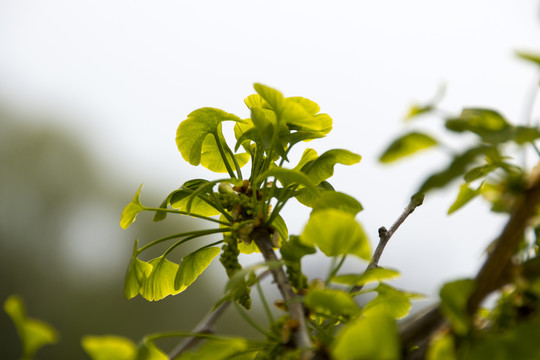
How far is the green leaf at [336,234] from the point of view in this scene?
0.88ft

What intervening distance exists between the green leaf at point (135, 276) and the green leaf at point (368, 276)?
19 cm

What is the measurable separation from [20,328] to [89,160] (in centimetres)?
506

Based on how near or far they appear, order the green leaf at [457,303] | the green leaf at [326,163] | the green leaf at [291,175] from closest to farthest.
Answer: the green leaf at [457,303] < the green leaf at [291,175] < the green leaf at [326,163]

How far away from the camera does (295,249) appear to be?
32cm

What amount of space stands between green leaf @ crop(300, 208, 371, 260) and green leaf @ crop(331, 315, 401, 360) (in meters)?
0.07

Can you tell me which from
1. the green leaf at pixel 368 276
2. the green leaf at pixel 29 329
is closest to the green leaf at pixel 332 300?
the green leaf at pixel 368 276

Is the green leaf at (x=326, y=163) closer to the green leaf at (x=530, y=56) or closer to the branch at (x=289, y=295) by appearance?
the branch at (x=289, y=295)

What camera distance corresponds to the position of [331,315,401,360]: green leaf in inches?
8.2

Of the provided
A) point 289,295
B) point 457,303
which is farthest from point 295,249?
point 457,303

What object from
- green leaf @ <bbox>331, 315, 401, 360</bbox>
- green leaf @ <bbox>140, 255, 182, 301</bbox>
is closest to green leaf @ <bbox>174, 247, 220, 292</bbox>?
green leaf @ <bbox>140, 255, 182, 301</bbox>

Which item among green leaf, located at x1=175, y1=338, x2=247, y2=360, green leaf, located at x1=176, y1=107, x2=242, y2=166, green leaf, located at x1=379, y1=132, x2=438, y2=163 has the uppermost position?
green leaf, located at x1=176, y1=107, x2=242, y2=166

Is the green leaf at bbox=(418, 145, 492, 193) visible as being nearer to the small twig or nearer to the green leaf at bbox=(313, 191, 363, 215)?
the green leaf at bbox=(313, 191, 363, 215)

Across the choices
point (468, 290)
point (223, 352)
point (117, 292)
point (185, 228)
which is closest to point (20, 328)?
point (223, 352)

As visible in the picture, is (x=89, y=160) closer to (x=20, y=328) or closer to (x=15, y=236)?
(x=15, y=236)
